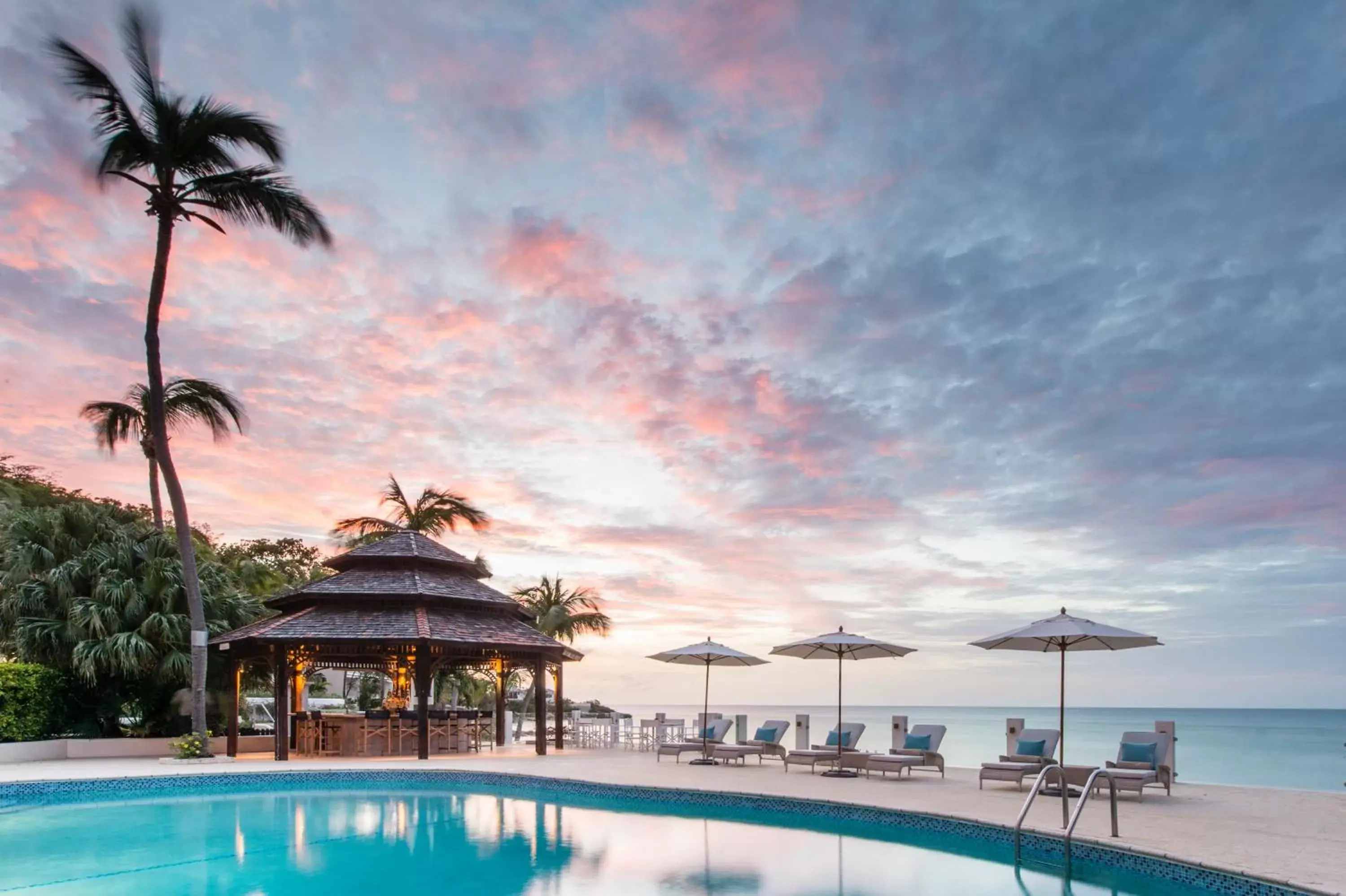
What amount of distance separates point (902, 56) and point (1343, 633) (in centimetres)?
2309

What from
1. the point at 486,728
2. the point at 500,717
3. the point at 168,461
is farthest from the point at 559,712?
the point at 168,461

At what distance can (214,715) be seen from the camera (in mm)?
19203

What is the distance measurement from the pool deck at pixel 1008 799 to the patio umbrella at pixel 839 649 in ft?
6.25

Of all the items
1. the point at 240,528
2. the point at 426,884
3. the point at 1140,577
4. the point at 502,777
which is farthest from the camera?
the point at 240,528

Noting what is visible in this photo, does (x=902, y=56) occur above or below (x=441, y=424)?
above

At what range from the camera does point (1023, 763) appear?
42.1ft

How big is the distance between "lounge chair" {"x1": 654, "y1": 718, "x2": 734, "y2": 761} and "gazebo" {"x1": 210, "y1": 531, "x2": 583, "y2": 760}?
2.68 metres

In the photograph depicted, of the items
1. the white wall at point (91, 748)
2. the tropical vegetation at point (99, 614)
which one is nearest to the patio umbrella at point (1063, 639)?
the white wall at point (91, 748)

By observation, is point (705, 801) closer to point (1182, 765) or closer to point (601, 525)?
point (601, 525)

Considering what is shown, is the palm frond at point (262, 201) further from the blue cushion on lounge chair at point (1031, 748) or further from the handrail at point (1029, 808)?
the handrail at point (1029, 808)

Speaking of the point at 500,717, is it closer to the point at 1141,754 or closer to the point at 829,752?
the point at 829,752

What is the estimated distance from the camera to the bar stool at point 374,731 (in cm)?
1778

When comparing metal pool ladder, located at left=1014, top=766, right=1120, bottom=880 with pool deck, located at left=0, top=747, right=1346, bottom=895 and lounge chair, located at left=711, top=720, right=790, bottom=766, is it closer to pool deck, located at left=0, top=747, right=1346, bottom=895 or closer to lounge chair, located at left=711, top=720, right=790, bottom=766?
pool deck, located at left=0, top=747, right=1346, bottom=895

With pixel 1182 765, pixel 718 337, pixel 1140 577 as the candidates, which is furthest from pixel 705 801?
pixel 1182 765
